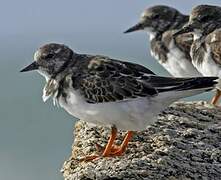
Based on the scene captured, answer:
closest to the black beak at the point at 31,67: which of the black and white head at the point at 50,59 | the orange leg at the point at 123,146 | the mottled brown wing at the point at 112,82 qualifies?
the black and white head at the point at 50,59

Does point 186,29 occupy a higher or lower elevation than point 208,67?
higher

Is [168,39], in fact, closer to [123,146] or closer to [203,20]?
[203,20]

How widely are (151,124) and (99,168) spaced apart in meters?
1.11

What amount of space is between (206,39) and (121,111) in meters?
3.88

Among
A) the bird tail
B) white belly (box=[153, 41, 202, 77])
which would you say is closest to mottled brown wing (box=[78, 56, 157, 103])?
the bird tail

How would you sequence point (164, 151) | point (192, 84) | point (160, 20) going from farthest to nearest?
point (160, 20) → point (192, 84) → point (164, 151)

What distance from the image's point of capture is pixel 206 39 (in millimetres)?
13883

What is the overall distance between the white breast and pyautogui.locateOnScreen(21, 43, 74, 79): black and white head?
3441mm

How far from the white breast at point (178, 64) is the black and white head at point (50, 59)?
344cm

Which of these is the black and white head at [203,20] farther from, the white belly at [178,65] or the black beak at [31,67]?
the black beak at [31,67]

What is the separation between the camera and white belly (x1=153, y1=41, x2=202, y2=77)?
14336 millimetres

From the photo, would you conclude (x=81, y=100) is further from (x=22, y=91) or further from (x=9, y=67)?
(x=9, y=67)

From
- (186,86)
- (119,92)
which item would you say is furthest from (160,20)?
(186,86)

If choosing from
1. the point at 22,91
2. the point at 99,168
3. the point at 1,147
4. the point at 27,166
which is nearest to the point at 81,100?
the point at 99,168
